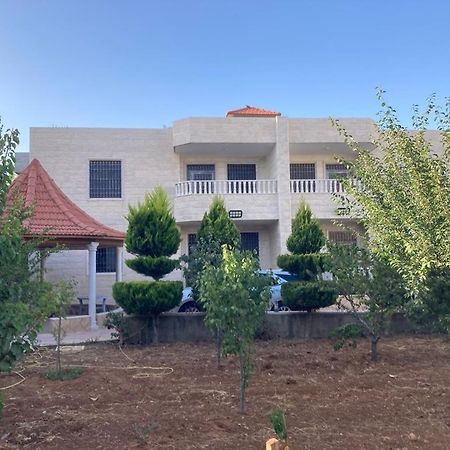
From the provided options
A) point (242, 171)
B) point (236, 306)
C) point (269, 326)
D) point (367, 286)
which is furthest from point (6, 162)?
point (242, 171)

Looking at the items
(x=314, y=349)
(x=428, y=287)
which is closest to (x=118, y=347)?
(x=314, y=349)

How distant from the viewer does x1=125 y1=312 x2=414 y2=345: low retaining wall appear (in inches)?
458

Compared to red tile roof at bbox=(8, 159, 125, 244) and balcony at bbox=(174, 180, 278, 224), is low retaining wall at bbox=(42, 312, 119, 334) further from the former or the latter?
balcony at bbox=(174, 180, 278, 224)

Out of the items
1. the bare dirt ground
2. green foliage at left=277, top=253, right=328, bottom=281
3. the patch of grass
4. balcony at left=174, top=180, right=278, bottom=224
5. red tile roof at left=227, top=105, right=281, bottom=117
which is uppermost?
red tile roof at left=227, top=105, right=281, bottom=117

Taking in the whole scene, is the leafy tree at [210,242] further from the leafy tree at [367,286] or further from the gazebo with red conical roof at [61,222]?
the gazebo with red conical roof at [61,222]

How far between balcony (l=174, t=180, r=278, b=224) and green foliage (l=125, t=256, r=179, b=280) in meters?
7.27

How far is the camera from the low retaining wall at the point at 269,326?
38.2 feet

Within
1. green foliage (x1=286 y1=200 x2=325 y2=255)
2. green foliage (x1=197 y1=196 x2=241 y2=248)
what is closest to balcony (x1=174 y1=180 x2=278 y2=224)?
green foliage (x1=286 y1=200 x2=325 y2=255)

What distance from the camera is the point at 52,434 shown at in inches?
209

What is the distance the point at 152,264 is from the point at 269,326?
10.2 feet

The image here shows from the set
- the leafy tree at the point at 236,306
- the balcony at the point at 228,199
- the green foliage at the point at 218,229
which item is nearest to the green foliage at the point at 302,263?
the green foliage at the point at 218,229

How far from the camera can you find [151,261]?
11.6m

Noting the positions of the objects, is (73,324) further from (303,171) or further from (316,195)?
(303,171)

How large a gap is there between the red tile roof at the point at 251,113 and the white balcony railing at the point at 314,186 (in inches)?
184
